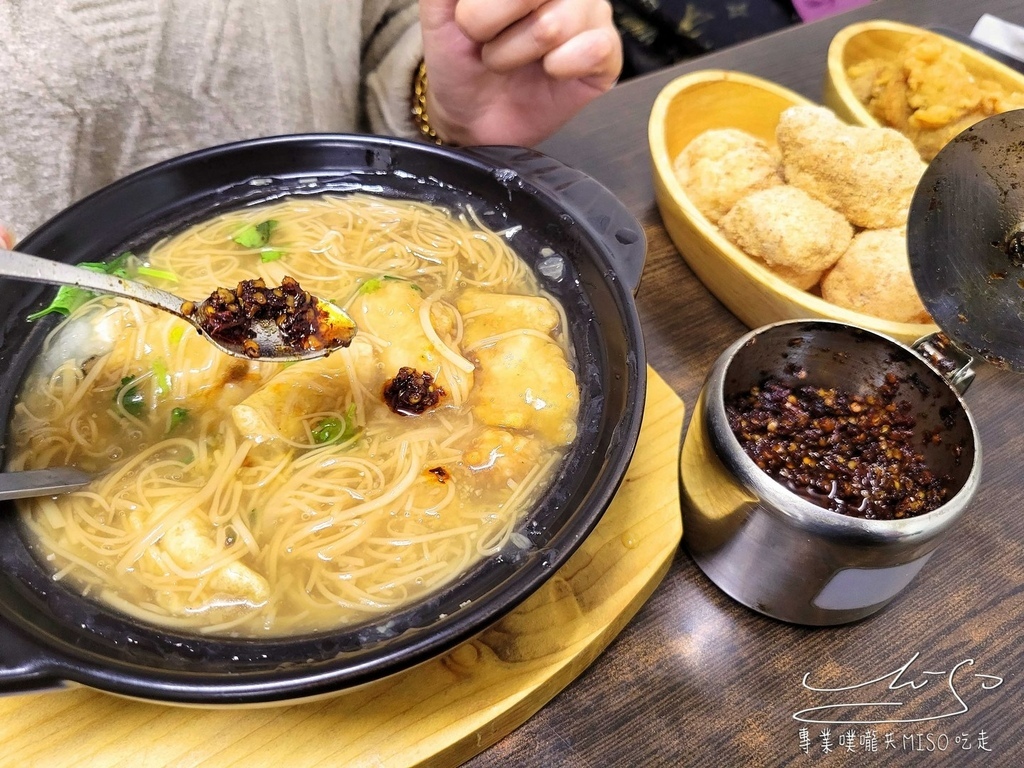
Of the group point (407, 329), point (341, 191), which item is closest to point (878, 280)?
point (407, 329)

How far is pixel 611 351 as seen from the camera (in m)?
1.49

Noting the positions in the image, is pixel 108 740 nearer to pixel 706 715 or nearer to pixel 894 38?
pixel 706 715

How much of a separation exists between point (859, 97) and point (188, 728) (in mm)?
2749

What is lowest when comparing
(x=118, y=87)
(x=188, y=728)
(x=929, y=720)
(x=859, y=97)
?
(x=929, y=720)

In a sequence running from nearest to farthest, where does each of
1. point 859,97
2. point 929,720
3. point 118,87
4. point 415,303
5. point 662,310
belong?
point 929,720 < point 415,303 < point 118,87 < point 662,310 < point 859,97

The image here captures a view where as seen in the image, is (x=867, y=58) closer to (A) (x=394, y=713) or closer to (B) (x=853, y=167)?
(B) (x=853, y=167)

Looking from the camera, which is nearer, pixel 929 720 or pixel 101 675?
pixel 101 675

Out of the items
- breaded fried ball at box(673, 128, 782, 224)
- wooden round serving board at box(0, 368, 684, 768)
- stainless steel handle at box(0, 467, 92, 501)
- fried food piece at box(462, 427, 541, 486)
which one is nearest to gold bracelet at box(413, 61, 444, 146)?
breaded fried ball at box(673, 128, 782, 224)

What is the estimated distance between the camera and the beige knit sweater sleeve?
1729mm

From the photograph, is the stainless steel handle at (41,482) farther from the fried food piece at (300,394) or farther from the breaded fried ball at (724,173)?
the breaded fried ball at (724,173)

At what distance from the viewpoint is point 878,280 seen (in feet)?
5.89

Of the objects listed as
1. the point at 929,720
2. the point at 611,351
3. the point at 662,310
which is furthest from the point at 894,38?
the point at 929,720

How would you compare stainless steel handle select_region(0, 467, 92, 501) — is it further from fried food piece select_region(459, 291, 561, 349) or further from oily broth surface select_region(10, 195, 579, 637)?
fried food piece select_region(459, 291, 561, 349)

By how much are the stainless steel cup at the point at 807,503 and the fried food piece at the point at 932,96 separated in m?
1.11
